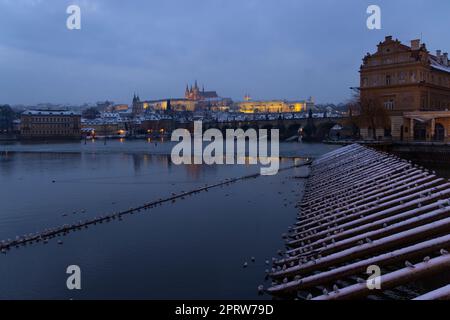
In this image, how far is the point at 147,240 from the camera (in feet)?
58.1

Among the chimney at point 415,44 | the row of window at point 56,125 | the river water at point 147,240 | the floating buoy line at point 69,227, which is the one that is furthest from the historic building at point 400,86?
the row of window at point 56,125

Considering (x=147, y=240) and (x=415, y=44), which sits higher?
(x=415, y=44)

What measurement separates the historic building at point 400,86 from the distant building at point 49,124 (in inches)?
4704

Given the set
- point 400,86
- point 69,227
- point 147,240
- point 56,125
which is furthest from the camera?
point 56,125

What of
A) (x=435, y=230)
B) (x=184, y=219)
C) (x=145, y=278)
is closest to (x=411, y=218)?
(x=435, y=230)

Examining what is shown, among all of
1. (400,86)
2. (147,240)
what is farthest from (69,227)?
(400,86)

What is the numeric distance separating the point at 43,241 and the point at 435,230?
44.5 ft

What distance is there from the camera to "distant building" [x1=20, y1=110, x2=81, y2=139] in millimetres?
163000

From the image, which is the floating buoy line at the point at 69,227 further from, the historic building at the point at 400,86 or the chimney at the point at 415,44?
the chimney at the point at 415,44

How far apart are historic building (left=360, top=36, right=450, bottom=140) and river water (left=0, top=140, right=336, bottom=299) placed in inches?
1303

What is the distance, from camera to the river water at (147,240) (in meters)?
12.8

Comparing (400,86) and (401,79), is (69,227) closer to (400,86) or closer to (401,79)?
(400,86)

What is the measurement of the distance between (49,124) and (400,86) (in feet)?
441

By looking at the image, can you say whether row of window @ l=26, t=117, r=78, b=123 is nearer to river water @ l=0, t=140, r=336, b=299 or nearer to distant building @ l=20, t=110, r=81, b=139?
distant building @ l=20, t=110, r=81, b=139
